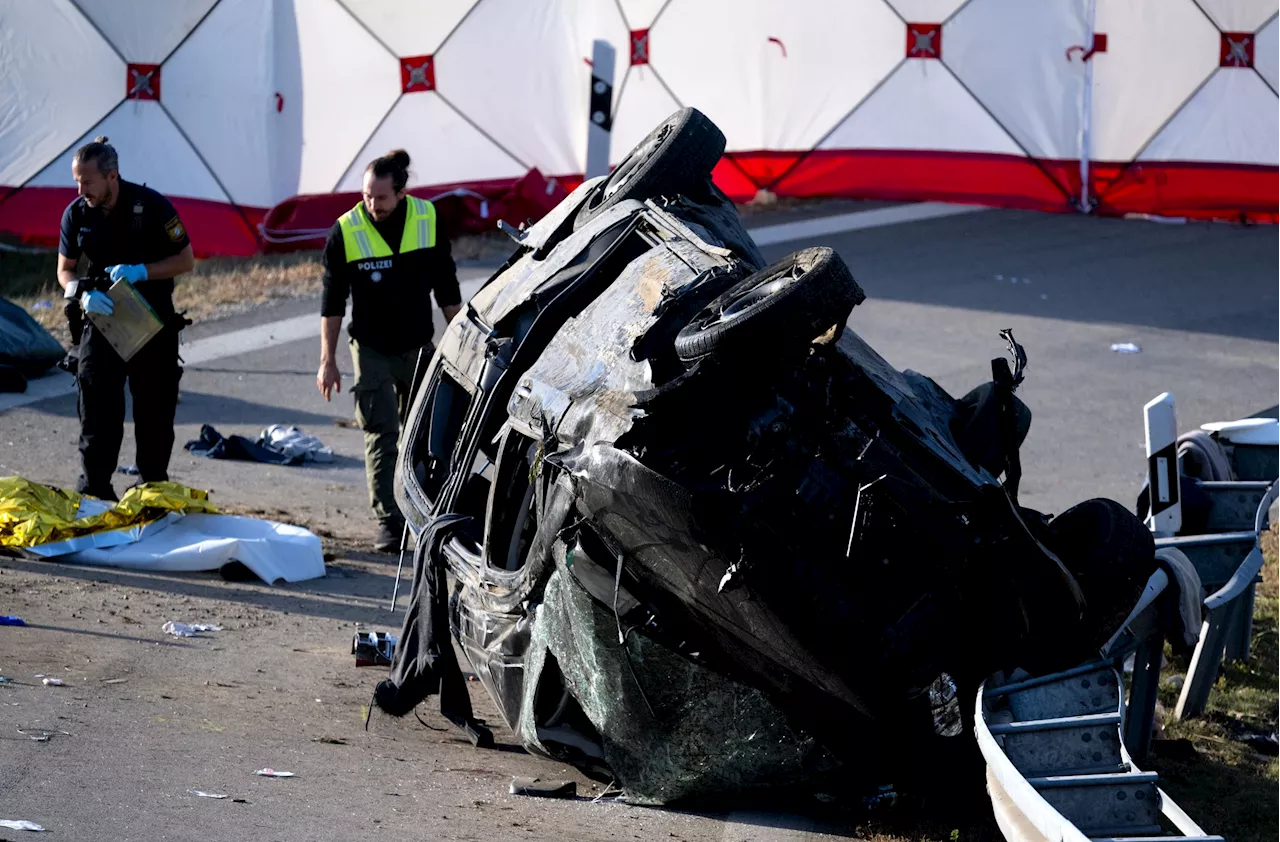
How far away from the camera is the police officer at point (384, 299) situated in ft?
26.0

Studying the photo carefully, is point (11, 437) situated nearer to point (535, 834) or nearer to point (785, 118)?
point (535, 834)

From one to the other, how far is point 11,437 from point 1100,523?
7294mm

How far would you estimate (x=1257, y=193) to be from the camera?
1619cm

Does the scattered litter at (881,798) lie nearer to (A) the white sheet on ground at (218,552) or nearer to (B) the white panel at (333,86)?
(A) the white sheet on ground at (218,552)

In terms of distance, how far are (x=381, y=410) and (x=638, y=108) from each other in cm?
1046

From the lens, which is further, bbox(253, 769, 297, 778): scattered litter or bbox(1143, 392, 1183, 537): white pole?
bbox(1143, 392, 1183, 537): white pole

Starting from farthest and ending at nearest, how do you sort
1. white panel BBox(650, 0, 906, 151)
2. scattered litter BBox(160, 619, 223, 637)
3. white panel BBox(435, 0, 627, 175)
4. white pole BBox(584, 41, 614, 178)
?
white panel BBox(650, 0, 906, 151)
white panel BBox(435, 0, 627, 175)
white pole BBox(584, 41, 614, 178)
scattered litter BBox(160, 619, 223, 637)

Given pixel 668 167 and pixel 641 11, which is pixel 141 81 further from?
pixel 668 167

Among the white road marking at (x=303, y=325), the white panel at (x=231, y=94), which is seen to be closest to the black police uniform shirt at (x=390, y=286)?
the white road marking at (x=303, y=325)

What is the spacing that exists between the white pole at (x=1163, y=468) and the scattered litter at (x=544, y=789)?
9.10 ft

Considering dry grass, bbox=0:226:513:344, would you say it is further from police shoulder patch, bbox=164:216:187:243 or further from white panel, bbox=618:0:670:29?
police shoulder patch, bbox=164:216:187:243

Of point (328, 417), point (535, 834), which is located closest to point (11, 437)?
point (328, 417)

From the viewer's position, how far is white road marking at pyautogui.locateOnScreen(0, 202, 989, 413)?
35.6 feet

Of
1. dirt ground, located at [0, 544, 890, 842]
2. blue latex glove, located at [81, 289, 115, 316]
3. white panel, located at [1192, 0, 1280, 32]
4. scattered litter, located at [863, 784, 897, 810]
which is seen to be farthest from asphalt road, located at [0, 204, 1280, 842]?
white panel, located at [1192, 0, 1280, 32]
